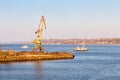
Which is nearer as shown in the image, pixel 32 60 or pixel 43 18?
pixel 32 60

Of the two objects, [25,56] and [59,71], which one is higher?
[25,56]

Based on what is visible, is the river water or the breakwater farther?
the breakwater

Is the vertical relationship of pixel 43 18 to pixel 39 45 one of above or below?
above

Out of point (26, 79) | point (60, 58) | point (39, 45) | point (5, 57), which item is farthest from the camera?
point (39, 45)

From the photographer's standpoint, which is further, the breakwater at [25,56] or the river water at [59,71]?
the breakwater at [25,56]

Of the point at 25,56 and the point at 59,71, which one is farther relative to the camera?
the point at 25,56

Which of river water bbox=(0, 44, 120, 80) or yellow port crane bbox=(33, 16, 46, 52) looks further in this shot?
yellow port crane bbox=(33, 16, 46, 52)

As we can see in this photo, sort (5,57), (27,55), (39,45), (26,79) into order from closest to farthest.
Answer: (26,79) < (5,57) < (27,55) < (39,45)

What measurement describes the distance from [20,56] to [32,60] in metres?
3.30

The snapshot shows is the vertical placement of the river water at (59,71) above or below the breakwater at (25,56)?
below

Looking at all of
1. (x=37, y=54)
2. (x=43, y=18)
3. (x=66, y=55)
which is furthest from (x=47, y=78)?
(x=43, y=18)

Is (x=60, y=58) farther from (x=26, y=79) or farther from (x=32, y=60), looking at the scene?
(x=26, y=79)

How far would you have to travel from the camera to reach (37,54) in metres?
104

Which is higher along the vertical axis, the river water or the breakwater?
the breakwater
